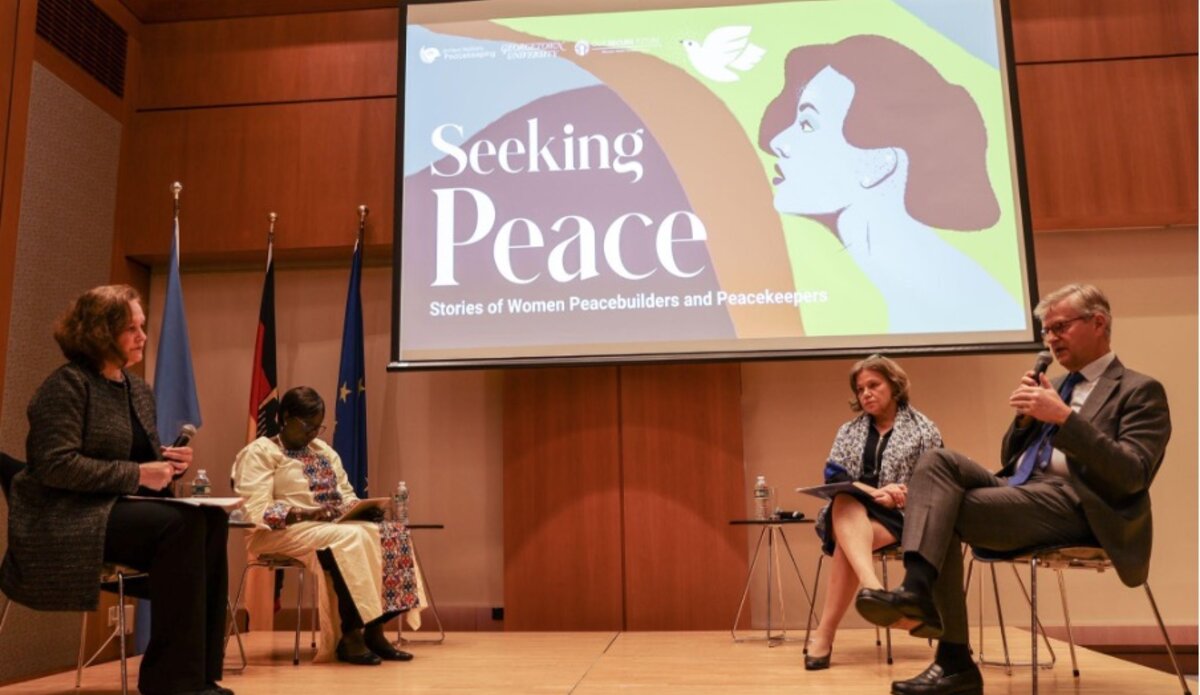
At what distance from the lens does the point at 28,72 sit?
4.34 meters

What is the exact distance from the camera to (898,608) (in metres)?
2.39

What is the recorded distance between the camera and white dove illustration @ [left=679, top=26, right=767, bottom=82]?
4.95 metres

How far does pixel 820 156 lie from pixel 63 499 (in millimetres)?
3474

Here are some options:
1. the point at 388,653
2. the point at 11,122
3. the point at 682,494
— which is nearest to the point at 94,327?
the point at 388,653

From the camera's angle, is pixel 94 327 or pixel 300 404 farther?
pixel 300 404

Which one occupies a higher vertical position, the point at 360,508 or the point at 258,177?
the point at 258,177

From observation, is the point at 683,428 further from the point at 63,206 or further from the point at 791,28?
the point at 63,206

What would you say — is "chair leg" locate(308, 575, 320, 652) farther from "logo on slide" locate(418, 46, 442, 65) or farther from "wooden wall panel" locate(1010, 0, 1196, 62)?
"wooden wall panel" locate(1010, 0, 1196, 62)

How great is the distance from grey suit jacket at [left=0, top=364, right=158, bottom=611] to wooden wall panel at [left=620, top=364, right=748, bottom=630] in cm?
268

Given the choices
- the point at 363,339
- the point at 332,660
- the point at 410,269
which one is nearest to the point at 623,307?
the point at 410,269

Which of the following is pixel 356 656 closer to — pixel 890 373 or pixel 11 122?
pixel 890 373

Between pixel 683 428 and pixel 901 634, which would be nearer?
pixel 901 634

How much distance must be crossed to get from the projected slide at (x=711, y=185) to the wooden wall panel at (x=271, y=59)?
414mm

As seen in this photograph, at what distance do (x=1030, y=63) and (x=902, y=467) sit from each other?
2.67m
